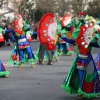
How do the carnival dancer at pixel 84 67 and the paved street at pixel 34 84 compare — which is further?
the paved street at pixel 34 84

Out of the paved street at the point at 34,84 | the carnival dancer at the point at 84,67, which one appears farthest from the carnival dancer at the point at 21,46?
the carnival dancer at the point at 84,67

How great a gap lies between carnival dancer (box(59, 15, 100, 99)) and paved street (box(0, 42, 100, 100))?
14.8 inches

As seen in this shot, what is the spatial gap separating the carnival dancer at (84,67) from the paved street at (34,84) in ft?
1.23

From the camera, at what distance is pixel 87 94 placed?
7.73 m

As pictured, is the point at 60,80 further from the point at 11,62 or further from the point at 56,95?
the point at 11,62

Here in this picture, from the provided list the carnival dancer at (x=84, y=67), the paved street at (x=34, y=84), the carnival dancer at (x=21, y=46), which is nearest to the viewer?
the carnival dancer at (x=84, y=67)

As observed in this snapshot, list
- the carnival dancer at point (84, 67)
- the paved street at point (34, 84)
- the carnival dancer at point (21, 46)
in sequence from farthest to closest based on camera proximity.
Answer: the carnival dancer at point (21, 46) < the paved street at point (34, 84) < the carnival dancer at point (84, 67)

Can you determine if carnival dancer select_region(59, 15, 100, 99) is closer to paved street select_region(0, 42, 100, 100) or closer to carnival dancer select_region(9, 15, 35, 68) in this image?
paved street select_region(0, 42, 100, 100)

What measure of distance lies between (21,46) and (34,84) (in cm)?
355

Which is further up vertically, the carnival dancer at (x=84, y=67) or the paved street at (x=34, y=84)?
the carnival dancer at (x=84, y=67)

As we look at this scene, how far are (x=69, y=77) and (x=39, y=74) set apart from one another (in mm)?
4033

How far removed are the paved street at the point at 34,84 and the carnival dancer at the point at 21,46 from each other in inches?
12.2

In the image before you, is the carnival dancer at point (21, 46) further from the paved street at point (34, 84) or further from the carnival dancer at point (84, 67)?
the carnival dancer at point (84, 67)

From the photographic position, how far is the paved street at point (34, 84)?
844 centimetres
